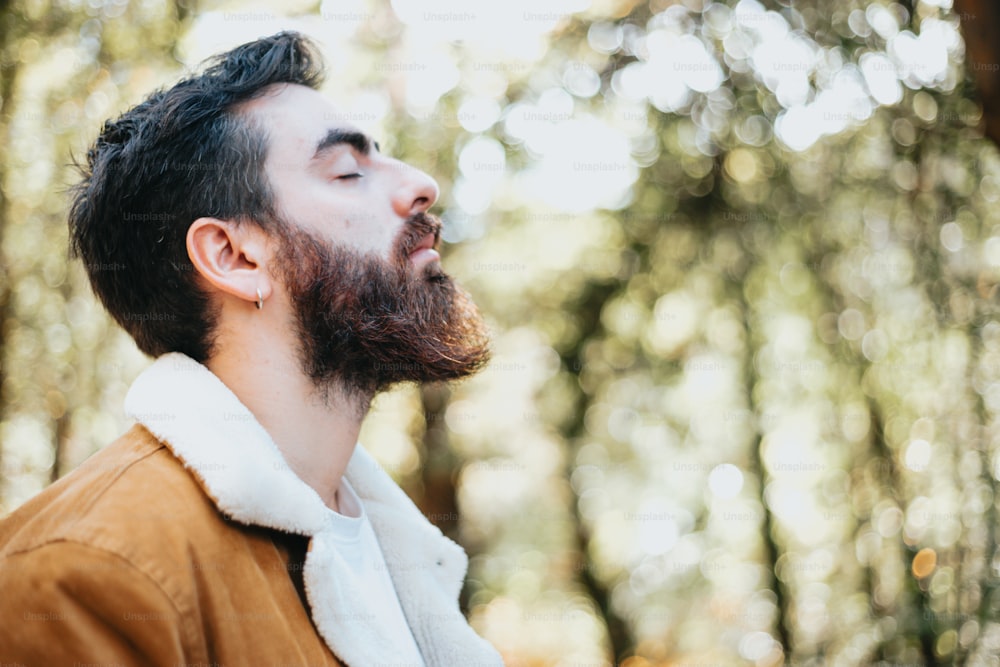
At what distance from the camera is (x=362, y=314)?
219cm

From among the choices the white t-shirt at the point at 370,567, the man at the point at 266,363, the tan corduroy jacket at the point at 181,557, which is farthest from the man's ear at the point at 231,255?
the white t-shirt at the point at 370,567

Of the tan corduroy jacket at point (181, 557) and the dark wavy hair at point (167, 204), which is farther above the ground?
the dark wavy hair at point (167, 204)

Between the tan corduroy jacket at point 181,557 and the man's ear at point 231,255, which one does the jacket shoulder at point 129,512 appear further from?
the man's ear at point 231,255

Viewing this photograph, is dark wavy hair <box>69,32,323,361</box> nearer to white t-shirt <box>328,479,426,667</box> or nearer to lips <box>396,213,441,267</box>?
lips <box>396,213,441,267</box>

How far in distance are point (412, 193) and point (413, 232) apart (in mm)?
126

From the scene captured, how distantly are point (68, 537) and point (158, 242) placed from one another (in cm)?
105

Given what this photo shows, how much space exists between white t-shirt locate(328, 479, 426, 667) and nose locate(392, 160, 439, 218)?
0.94m

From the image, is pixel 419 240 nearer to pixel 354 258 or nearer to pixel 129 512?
pixel 354 258

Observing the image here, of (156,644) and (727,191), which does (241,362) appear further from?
(727,191)

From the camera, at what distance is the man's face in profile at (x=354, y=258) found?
2.18 m

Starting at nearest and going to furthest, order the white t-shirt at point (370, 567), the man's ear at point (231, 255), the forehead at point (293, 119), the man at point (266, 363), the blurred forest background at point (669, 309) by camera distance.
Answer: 1. the man at point (266, 363)
2. the white t-shirt at point (370, 567)
3. the man's ear at point (231, 255)
4. the forehead at point (293, 119)
5. the blurred forest background at point (669, 309)

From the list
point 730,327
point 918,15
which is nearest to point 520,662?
point 730,327

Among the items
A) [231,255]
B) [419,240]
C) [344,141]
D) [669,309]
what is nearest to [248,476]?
[231,255]

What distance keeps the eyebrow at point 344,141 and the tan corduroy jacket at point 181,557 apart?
0.80 meters
